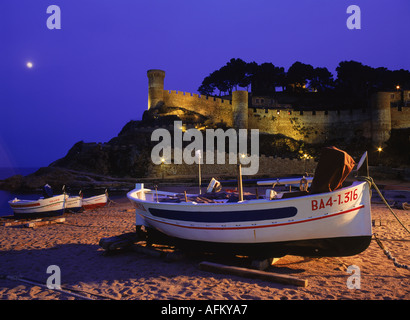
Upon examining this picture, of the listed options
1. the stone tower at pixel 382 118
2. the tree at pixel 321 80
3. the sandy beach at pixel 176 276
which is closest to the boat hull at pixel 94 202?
the sandy beach at pixel 176 276

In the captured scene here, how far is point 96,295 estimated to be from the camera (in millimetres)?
4781

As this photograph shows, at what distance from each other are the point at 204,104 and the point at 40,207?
38.3 m

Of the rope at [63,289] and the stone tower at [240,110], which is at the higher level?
the stone tower at [240,110]

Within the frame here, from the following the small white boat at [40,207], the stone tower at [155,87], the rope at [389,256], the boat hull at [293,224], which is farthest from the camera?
the stone tower at [155,87]

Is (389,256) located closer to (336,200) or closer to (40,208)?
(336,200)

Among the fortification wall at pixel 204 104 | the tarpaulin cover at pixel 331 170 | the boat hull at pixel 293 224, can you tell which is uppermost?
the fortification wall at pixel 204 104

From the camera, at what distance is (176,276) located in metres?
5.70

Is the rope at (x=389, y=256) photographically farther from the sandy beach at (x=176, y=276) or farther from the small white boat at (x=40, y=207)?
the small white boat at (x=40, y=207)

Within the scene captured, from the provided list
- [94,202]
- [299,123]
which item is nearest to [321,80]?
[299,123]
